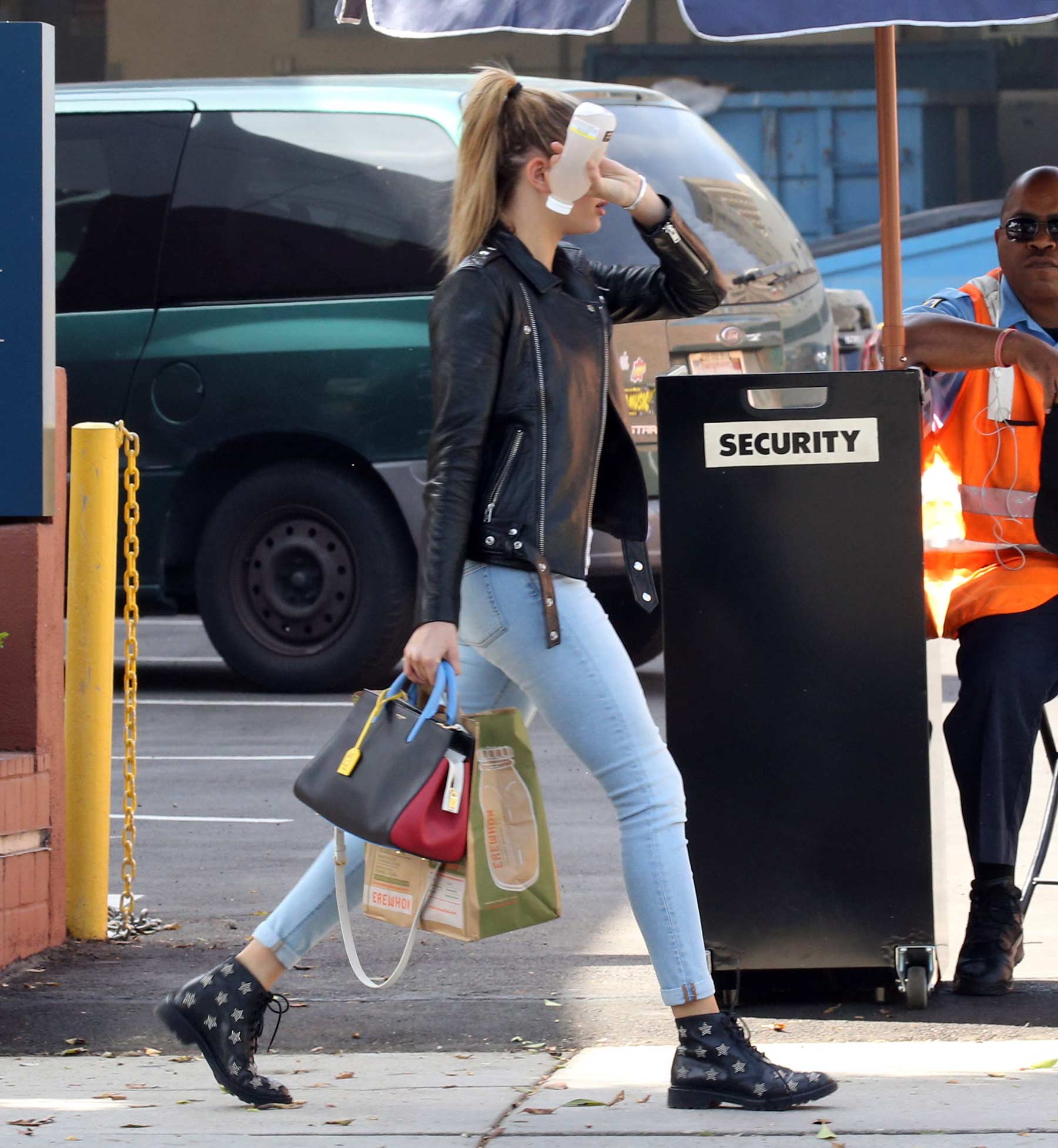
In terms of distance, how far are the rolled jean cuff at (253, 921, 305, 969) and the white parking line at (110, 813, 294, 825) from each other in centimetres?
313

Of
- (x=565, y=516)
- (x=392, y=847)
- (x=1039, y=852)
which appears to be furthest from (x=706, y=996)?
(x=1039, y=852)

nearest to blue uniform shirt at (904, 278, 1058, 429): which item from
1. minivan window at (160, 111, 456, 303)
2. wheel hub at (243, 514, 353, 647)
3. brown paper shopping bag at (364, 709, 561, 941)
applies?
brown paper shopping bag at (364, 709, 561, 941)

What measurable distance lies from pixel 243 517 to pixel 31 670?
15.7ft

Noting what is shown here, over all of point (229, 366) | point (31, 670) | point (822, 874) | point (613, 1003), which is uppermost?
point (229, 366)

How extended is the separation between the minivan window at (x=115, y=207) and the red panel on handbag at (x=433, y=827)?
6606 mm

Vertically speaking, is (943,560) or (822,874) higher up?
(943,560)

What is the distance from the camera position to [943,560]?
195 inches

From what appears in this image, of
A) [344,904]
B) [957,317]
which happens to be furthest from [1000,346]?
[344,904]

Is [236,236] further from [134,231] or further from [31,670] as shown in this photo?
[31,670]

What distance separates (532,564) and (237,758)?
4849 millimetres

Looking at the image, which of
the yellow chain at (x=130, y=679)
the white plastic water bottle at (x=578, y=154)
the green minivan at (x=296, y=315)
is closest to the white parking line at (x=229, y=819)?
the yellow chain at (x=130, y=679)

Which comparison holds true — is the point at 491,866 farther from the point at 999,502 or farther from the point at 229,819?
the point at 229,819

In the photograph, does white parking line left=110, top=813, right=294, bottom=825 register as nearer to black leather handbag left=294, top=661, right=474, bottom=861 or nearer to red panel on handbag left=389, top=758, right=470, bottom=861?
black leather handbag left=294, top=661, right=474, bottom=861

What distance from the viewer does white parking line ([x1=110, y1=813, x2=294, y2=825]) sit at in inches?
281
